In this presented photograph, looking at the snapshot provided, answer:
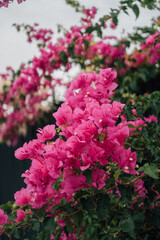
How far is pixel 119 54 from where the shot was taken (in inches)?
114

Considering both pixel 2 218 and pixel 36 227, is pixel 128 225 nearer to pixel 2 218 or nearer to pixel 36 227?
pixel 36 227

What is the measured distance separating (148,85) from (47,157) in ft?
6.73

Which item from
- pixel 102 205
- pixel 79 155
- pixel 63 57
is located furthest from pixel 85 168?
pixel 63 57

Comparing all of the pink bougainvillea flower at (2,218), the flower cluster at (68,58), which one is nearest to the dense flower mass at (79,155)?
the pink bougainvillea flower at (2,218)

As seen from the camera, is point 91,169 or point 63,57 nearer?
point 91,169

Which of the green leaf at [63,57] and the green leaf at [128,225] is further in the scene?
the green leaf at [63,57]

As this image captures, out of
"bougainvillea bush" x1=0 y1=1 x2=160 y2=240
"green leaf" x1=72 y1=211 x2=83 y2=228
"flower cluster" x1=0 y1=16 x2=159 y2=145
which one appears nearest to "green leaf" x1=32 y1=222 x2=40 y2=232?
"bougainvillea bush" x1=0 y1=1 x2=160 y2=240

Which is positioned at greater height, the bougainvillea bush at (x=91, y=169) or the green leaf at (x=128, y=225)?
the bougainvillea bush at (x=91, y=169)

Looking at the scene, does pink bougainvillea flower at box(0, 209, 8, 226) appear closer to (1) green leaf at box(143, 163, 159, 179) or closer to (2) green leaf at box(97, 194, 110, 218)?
(2) green leaf at box(97, 194, 110, 218)

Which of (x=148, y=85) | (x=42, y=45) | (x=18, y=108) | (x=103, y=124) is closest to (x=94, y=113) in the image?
(x=103, y=124)

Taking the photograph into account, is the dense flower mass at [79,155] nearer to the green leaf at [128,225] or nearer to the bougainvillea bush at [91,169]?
the bougainvillea bush at [91,169]

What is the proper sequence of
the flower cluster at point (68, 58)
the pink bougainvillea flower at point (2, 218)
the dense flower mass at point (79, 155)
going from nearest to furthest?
the dense flower mass at point (79, 155) → the pink bougainvillea flower at point (2, 218) → the flower cluster at point (68, 58)

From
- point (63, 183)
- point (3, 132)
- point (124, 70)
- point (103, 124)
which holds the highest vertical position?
point (103, 124)

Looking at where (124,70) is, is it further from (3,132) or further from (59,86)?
(3,132)
